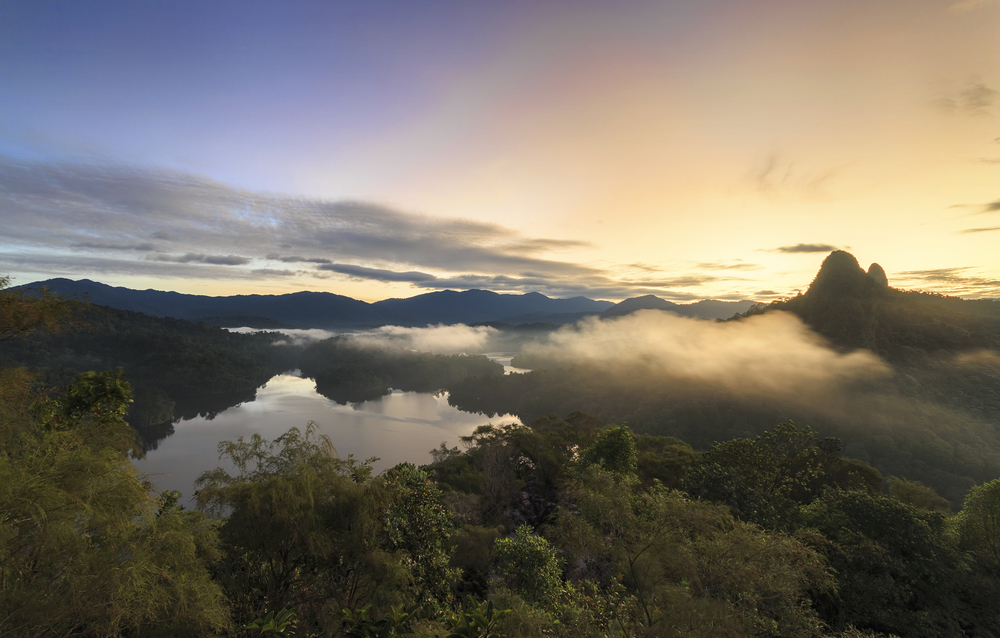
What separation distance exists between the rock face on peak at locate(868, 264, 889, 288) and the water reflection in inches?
4198

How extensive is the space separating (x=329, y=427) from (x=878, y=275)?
147069 millimetres

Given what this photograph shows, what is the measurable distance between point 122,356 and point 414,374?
264 ft

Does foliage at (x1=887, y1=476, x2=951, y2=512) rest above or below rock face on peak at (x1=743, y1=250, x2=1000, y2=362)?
below

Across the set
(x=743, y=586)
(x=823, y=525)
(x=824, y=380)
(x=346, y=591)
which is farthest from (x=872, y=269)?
(x=346, y=591)

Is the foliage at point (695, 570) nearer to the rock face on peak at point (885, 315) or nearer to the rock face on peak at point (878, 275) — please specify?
the rock face on peak at point (885, 315)

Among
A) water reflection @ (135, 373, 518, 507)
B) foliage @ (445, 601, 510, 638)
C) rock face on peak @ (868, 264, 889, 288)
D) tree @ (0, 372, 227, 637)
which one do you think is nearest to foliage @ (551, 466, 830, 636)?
foliage @ (445, 601, 510, 638)

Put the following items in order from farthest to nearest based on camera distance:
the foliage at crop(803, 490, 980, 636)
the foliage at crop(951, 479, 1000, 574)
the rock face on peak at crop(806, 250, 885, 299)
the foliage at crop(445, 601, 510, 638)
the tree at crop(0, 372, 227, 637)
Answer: the rock face on peak at crop(806, 250, 885, 299) < the foliage at crop(951, 479, 1000, 574) < the foliage at crop(803, 490, 980, 636) < the foliage at crop(445, 601, 510, 638) < the tree at crop(0, 372, 227, 637)

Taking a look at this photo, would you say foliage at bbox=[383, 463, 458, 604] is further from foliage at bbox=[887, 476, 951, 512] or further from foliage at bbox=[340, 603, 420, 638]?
foliage at bbox=[887, 476, 951, 512]

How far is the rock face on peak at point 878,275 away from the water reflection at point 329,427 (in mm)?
106621

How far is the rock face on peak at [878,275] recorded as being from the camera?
101438 mm

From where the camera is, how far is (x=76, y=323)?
359 inches

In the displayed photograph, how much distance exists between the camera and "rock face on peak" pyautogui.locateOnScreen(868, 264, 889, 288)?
10144cm

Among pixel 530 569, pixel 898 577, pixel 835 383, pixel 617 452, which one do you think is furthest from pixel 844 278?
Result: pixel 530 569

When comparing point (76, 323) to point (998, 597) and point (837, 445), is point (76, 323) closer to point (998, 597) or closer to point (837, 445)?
point (998, 597)
